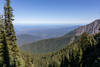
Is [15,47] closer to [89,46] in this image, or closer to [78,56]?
[78,56]

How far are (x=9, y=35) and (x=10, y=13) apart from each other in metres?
4.28

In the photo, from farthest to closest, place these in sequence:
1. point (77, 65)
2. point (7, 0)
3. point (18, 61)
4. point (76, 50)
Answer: point (76, 50)
point (77, 65)
point (18, 61)
point (7, 0)

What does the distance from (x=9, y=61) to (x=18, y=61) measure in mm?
1931

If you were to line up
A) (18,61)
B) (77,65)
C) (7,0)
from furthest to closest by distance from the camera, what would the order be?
(77,65) → (18,61) → (7,0)

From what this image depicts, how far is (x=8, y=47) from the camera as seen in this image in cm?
2077

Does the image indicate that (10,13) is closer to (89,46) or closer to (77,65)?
(77,65)

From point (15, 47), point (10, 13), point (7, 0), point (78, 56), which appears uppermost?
point (7, 0)

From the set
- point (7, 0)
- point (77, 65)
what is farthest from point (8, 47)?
point (77, 65)

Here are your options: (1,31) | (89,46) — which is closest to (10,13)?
(1,31)

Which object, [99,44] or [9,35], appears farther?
[99,44]

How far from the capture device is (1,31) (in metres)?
20.6

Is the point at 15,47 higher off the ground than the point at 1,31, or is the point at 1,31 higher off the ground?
the point at 1,31

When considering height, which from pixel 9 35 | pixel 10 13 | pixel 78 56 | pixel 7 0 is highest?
pixel 7 0

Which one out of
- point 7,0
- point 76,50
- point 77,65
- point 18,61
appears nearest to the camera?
point 7,0
